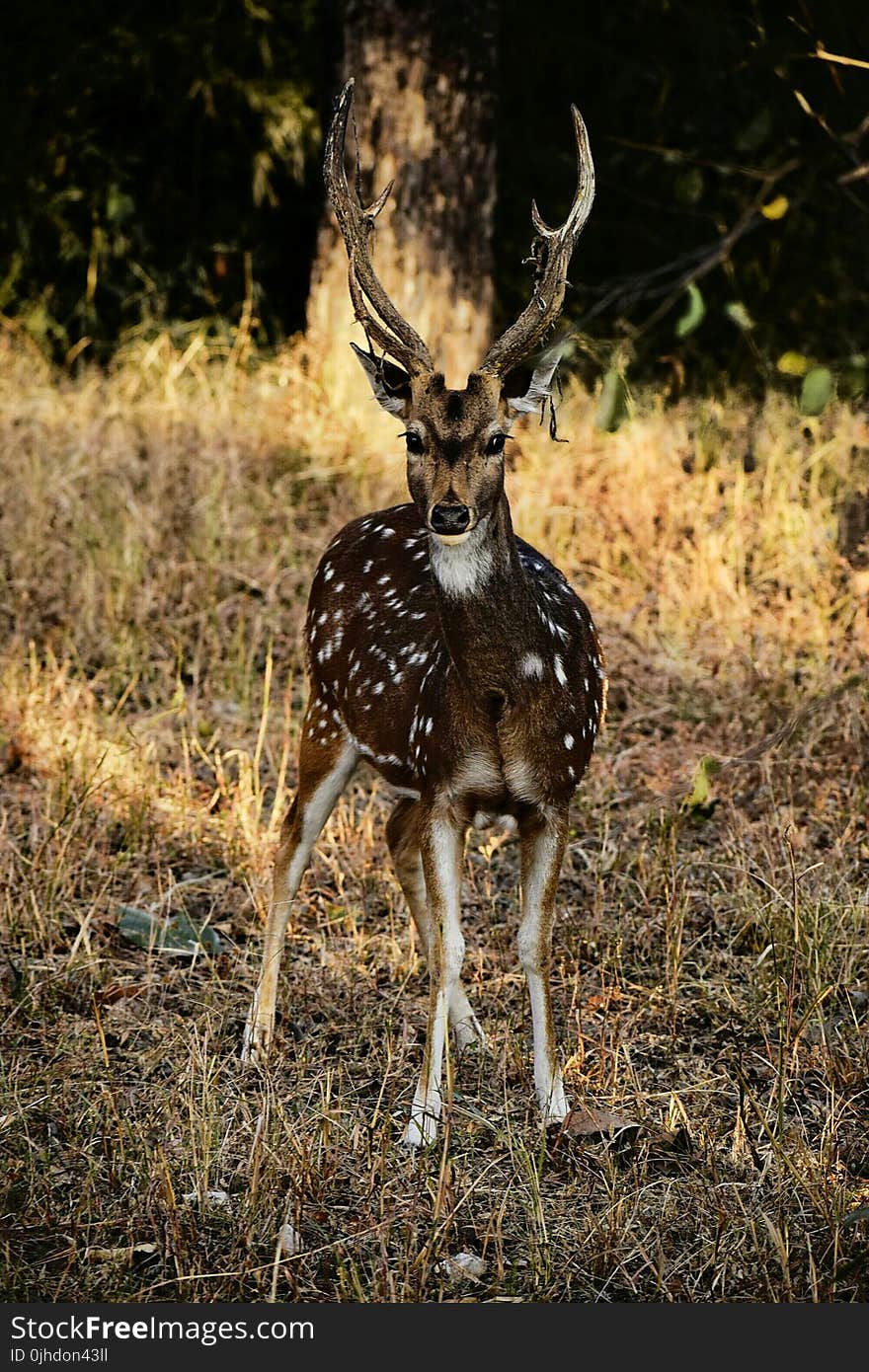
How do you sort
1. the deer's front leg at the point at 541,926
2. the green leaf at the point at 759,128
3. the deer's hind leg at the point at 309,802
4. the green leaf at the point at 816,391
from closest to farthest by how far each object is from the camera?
the green leaf at the point at 816,391 < the deer's front leg at the point at 541,926 < the green leaf at the point at 759,128 < the deer's hind leg at the point at 309,802

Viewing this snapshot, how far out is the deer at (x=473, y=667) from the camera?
14.8 ft

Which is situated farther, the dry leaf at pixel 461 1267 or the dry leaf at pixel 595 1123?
the dry leaf at pixel 595 1123

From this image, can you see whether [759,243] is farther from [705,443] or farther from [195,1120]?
[195,1120]

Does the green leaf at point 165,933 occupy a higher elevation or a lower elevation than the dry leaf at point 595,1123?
higher

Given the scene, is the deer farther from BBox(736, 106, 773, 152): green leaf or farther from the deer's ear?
BBox(736, 106, 773, 152): green leaf

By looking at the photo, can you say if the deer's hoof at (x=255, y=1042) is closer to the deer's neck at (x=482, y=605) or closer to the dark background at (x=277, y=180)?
the deer's neck at (x=482, y=605)

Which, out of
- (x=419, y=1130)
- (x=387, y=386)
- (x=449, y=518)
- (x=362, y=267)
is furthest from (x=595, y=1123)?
(x=362, y=267)

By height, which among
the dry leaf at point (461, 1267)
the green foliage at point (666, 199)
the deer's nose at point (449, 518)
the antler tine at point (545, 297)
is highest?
the green foliage at point (666, 199)

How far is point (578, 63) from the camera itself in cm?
1287

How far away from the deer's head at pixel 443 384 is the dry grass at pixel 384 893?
1191 millimetres

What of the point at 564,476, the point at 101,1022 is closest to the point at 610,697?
the point at 564,476

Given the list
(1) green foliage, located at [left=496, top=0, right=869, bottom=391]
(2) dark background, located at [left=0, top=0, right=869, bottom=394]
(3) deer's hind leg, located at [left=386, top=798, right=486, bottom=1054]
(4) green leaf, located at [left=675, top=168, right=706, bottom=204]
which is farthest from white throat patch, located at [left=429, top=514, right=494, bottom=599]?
(2) dark background, located at [left=0, top=0, right=869, bottom=394]

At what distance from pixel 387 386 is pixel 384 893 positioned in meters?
2.01

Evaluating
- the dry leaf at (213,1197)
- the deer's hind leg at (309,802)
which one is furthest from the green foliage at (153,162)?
the dry leaf at (213,1197)
